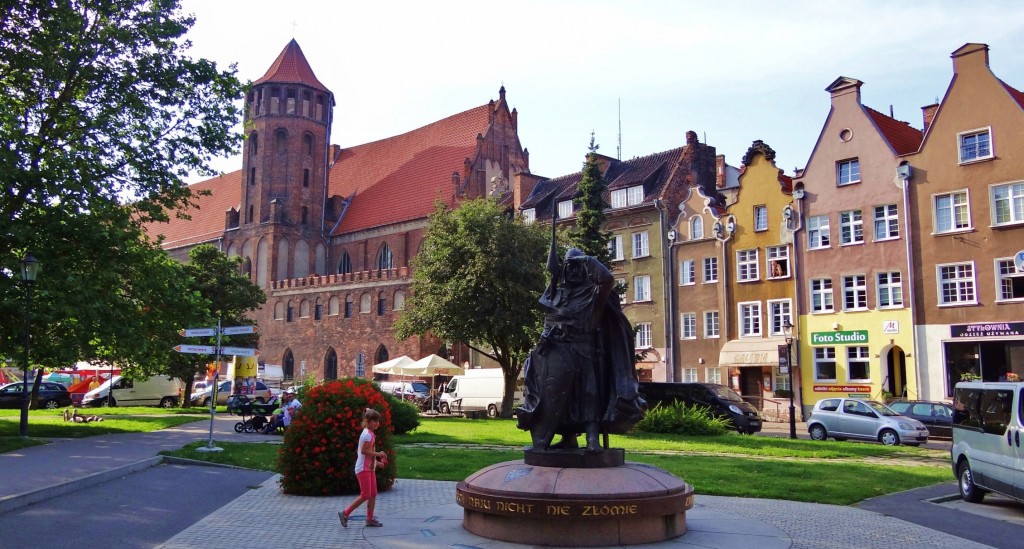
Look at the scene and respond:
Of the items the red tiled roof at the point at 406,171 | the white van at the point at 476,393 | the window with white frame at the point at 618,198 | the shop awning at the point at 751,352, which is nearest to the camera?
the shop awning at the point at 751,352

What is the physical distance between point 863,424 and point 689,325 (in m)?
17.8

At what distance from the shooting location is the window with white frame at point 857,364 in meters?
35.5

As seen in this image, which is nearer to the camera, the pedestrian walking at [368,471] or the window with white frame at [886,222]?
the pedestrian walking at [368,471]

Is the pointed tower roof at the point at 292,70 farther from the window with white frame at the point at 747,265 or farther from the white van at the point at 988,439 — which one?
the white van at the point at 988,439

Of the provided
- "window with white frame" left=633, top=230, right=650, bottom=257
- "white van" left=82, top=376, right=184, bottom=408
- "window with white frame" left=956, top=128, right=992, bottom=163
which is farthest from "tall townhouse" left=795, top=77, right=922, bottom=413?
"white van" left=82, top=376, right=184, bottom=408

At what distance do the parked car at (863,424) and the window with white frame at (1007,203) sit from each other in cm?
1099

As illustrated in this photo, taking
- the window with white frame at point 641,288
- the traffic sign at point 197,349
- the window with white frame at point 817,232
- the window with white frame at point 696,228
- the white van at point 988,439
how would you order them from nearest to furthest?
the white van at point 988,439
the traffic sign at point 197,349
the window with white frame at point 817,232
the window with white frame at point 696,228
the window with white frame at point 641,288

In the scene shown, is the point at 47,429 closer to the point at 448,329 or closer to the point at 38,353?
the point at 38,353

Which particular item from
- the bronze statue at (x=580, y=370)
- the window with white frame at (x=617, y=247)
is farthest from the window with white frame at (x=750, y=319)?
the bronze statue at (x=580, y=370)

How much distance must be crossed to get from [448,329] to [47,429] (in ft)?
52.7

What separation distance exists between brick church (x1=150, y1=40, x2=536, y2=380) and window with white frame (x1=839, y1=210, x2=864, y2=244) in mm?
31891

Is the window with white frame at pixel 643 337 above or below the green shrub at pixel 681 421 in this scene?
above

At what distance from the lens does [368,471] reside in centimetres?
1083

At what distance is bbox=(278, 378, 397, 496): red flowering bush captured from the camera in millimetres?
13602
